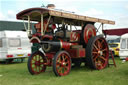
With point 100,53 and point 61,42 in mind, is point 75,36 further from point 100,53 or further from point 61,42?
point 100,53

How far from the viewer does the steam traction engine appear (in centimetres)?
657

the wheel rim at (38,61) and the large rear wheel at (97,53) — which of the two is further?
the large rear wheel at (97,53)

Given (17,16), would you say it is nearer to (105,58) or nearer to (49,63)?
(49,63)

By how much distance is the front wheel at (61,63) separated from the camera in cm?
620

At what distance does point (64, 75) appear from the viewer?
655 cm

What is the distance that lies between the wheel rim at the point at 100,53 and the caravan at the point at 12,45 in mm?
6228

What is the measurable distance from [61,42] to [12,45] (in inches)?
249

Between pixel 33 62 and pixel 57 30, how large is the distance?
5.43ft

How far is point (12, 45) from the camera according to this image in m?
12.3

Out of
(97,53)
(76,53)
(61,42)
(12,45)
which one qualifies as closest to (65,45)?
(61,42)

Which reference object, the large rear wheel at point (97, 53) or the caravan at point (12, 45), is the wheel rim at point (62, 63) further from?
the caravan at point (12, 45)

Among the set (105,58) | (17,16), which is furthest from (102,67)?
(17,16)

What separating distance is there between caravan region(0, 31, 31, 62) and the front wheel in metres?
6.15

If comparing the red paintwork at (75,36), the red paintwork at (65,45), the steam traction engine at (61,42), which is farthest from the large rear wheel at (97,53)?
the red paintwork at (65,45)
